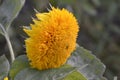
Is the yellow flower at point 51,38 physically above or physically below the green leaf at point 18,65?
above

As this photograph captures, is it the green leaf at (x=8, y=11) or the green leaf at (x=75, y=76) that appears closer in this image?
the green leaf at (x=75, y=76)

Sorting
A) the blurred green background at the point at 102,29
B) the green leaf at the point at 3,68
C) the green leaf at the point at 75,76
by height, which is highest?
the green leaf at the point at 75,76

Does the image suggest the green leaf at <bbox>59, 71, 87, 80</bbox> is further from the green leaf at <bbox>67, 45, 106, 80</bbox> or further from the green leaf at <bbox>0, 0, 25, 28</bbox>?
the green leaf at <bbox>0, 0, 25, 28</bbox>

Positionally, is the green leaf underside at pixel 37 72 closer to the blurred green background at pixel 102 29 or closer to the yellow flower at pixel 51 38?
the yellow flower at pixel 51 38

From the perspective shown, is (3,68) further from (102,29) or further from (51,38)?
(102,29)

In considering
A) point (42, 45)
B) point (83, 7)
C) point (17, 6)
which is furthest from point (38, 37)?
point (83, 7)

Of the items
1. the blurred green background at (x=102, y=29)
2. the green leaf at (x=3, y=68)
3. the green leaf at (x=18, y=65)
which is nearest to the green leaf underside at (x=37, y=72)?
the green leaf at (x=18, y=65)
